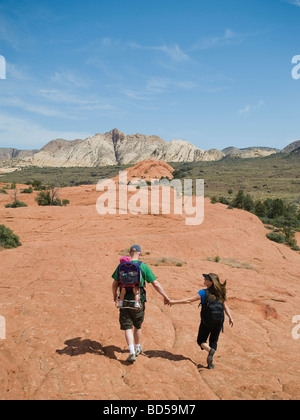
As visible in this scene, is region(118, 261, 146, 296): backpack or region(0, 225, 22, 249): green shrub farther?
region(0, 225, 22, 249): green shrub

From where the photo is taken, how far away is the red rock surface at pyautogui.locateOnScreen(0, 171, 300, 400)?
142 inches

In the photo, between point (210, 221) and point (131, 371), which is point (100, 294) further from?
point (210, 221)

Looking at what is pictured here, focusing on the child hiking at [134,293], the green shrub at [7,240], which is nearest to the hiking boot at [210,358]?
the child hiking at [134,293]

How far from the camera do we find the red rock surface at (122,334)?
3.62m

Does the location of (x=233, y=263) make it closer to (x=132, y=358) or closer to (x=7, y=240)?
(x=132, y=358)

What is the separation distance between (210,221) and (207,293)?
60.0 ft

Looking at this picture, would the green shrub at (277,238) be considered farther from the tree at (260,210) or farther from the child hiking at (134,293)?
the child hiking at (134,293)

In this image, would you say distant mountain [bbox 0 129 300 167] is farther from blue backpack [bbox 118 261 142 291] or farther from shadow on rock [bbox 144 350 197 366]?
blue backpack [bbox 118 261 142 291]

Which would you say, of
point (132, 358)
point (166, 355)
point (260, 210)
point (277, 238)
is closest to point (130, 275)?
point (132, 358)

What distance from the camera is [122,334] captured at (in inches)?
206

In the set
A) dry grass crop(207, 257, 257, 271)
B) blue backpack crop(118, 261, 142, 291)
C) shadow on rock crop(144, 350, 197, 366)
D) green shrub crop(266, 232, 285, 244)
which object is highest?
blue backpack crop(118, 261, 142, 291)

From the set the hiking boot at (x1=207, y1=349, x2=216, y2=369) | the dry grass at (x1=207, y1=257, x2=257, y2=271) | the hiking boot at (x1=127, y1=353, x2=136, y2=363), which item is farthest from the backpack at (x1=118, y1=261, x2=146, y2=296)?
the dry grass at (x1=207, y1=257, x2=257, y2=271)

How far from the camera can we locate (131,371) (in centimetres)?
398

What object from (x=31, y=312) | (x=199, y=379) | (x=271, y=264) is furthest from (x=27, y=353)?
(x=271, y=264)
